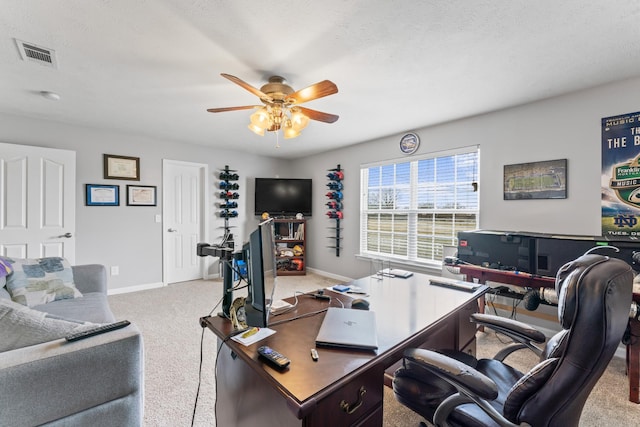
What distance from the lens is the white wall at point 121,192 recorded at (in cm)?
360

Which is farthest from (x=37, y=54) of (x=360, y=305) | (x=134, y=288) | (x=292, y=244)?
(x=292, y=244)

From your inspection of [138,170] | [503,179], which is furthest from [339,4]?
[138,170]

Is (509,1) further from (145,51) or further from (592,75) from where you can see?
(145,51)

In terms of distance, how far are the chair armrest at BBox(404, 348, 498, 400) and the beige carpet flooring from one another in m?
0.92

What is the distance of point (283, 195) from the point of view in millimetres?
5453

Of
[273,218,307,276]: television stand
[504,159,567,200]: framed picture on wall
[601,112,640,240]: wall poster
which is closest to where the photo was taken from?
[601,112,640,240]: wall poster

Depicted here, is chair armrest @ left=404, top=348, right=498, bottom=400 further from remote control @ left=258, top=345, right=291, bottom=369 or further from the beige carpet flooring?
the beige carpet flooring

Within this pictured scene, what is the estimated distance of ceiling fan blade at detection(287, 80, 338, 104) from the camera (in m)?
1.88

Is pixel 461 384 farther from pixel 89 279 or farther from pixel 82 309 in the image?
pixel 89 279

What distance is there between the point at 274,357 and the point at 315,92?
1.77 metres

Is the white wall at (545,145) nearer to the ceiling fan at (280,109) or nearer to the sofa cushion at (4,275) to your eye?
the ceiling fan at (280,109)

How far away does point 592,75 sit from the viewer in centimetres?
228

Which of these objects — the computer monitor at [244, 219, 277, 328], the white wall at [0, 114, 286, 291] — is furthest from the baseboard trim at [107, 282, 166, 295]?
the computer monitor at [244, 219, 277, 328]

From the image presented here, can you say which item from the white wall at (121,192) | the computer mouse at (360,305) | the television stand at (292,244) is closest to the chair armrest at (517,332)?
the computer mouse at (360,305)
